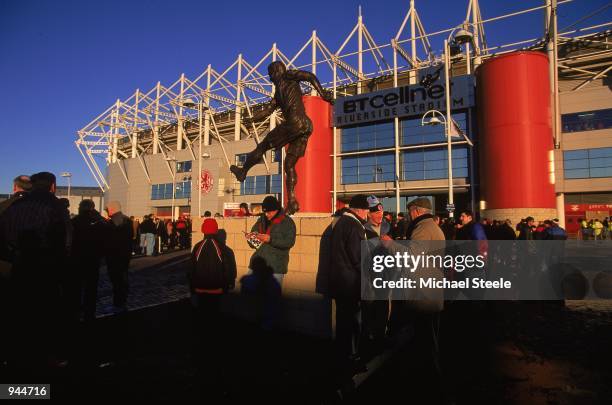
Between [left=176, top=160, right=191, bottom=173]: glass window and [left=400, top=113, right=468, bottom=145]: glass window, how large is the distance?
89.0ft

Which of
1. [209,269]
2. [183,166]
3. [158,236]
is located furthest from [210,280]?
[183,166]

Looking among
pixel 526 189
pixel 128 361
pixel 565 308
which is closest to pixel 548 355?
pixel 565 308

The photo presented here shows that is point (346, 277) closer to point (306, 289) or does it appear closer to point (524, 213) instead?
point (306, 289)

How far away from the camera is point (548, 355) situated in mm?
4559

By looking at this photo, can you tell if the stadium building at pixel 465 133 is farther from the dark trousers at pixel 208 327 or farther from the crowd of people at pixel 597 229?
the dark trousers at pixel 208 327

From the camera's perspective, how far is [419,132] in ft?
93.4

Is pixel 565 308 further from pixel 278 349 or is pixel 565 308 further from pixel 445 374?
pixel 278 349

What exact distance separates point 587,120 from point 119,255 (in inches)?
1179

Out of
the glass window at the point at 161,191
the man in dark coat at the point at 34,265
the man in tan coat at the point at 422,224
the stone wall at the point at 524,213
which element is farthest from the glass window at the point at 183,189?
the man in tan coat at the point at 422,224

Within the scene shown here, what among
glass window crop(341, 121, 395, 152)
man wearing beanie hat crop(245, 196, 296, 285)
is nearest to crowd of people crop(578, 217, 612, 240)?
glass window crop(341, 121, 395, 152)

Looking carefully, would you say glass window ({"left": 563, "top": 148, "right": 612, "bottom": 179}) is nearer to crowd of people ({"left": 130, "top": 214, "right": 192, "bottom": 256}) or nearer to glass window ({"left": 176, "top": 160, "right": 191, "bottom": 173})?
crowd of people ({"left": 130, "top": 214, "right": 192, "bottom": 256})

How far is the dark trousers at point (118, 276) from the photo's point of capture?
21.5 feet

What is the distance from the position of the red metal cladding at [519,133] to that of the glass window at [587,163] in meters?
4.63

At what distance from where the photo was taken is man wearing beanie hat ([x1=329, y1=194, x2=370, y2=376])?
3.80 m
